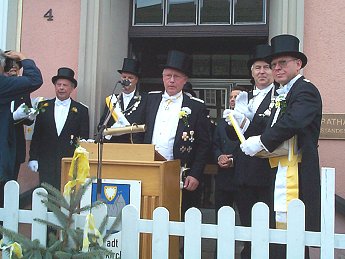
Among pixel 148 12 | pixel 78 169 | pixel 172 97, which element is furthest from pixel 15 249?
pixel 148 12

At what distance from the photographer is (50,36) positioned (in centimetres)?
545

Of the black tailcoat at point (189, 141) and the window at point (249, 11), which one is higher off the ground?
the window at point (249, 11)

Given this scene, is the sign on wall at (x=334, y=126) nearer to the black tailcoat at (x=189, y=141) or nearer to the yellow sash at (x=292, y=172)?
the black tailcoat at (x=189, y=141)

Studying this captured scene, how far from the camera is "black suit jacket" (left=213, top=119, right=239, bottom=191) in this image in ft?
14.9

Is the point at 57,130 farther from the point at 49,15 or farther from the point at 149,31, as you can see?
the point at 149,31

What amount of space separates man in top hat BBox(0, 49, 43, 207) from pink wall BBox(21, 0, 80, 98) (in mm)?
1071

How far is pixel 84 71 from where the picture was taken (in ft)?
17.4

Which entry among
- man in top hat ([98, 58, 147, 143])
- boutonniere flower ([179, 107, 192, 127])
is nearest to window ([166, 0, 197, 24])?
man in top hat ([98, 58, 147, 143])

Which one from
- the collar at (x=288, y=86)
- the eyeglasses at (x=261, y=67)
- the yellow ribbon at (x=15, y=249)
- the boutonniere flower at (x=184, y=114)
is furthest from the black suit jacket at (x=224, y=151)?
the yellow ribbon at (x=15, y=249)

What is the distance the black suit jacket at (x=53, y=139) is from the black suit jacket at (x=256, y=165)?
1837 millimetres

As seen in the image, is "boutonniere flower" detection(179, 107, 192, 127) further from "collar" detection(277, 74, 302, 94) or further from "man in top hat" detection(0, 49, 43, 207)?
"man in top hat" detection(0, 49, 43, 207)

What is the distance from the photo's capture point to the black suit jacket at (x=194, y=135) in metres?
4.14

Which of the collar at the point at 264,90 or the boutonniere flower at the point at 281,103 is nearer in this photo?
the boutonniere flower at the point at 281,103

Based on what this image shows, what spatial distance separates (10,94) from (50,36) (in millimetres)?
1822
